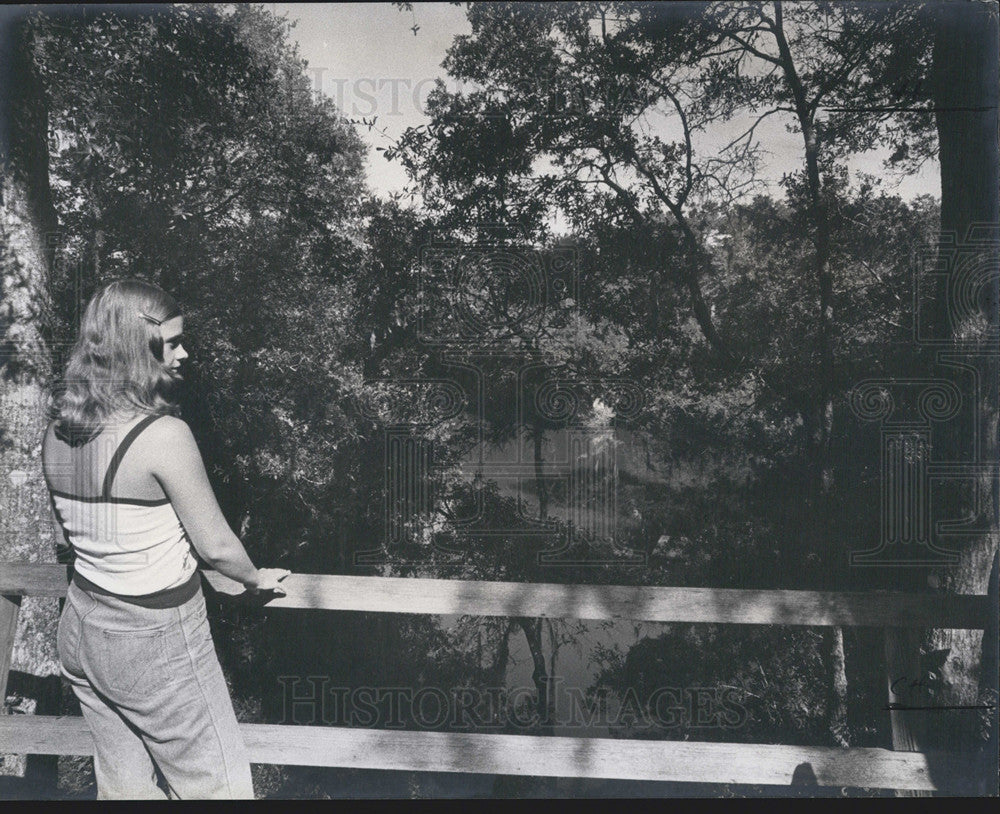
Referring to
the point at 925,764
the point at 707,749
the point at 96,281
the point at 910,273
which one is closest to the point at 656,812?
the point at 707,749

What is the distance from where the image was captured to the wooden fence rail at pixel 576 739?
9.59ft

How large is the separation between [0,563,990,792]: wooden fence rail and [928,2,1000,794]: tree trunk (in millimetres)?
190

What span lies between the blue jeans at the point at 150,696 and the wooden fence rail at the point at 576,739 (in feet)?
1.61

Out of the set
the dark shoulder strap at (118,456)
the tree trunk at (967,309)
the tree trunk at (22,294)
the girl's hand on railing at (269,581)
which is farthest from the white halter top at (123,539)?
the tree trunk at (967,309)

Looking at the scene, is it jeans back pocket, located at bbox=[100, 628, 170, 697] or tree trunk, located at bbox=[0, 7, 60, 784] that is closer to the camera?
jeans back pocket, located at bbox=[100, 628, 170, 697]

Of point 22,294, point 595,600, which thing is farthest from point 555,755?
point 22,294

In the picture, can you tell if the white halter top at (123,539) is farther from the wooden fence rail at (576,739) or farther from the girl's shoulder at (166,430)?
the wooden fence rail at (576,739)

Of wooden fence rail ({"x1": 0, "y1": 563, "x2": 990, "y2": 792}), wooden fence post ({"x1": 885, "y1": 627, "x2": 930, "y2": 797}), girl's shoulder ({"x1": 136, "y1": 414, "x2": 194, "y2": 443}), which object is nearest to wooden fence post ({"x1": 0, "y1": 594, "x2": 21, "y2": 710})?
wooden fence rail ({"x1": 0, "y1": 563, "x2": 990, "y2": 792})

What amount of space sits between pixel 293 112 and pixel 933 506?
3017mm

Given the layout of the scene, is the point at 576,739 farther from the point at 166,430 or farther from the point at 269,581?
the point at 166,430

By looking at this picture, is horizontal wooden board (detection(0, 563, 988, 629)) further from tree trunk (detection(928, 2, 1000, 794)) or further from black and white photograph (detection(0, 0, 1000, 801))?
tree trunk (detection(928, 2, 1000, 794))

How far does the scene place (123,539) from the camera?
2.29 meters

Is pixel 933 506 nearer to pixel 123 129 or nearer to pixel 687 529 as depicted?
pixel 687 529

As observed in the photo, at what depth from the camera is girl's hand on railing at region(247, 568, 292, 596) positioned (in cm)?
262
